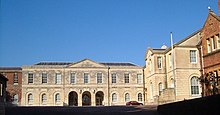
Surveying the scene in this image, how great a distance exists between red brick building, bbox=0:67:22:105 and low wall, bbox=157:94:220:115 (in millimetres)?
46262

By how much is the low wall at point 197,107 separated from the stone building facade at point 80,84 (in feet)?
138

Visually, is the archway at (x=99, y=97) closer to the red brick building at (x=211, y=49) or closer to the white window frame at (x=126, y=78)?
the white window frame at (x=126, y=78)

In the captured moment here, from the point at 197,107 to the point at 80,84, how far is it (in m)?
47.5

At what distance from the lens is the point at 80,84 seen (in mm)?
60844

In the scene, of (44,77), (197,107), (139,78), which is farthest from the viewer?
(139,78)

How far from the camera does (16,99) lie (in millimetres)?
61094

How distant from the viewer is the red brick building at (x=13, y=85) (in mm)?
60938

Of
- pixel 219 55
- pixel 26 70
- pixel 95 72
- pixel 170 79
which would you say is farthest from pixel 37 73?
pixel 219 55

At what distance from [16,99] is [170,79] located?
29.3 meters

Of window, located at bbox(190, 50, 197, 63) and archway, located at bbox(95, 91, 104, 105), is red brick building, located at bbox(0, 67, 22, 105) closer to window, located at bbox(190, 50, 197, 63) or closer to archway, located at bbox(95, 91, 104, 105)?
archway, located at bbox(95, 91, 104, 105)

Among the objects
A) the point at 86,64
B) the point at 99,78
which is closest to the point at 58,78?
the point at 86,64

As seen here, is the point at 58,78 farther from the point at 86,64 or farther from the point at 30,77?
the point at 86,64

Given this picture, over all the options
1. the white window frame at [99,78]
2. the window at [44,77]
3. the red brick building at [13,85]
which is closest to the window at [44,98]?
the window at [44,77]

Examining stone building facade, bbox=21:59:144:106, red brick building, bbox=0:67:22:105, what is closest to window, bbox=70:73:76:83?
stone building facade, bbox=21:59:144:106
